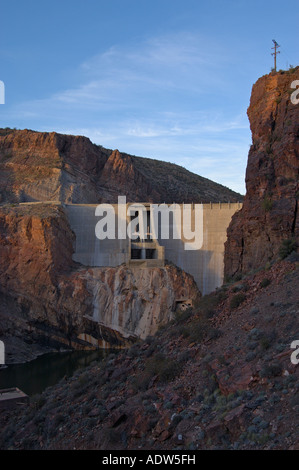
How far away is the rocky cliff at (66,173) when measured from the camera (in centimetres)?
5428

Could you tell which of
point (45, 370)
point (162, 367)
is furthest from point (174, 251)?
point (162, 367)

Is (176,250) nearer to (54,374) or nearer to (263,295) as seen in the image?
(54,374)

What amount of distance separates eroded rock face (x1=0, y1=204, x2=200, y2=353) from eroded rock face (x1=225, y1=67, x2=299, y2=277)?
1498 centimetres

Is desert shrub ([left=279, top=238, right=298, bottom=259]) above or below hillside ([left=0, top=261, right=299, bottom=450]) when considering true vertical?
above

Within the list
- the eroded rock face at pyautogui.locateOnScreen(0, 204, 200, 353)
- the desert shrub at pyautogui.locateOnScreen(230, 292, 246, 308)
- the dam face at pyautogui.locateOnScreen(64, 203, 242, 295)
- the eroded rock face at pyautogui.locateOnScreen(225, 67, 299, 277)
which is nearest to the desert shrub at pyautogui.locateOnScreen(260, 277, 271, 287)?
the desert shrub at pyautogui.locateOnScreen(230, 292, 246, 308)

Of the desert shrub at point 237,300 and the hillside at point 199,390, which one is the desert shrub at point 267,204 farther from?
the desert shrub at point 237,300

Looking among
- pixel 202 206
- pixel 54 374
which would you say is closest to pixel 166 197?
pixel 202 206

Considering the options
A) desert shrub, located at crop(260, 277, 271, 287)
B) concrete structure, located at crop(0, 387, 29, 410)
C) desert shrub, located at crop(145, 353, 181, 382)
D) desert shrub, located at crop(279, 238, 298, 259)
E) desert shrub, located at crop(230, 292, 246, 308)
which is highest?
desert shrub, located at crop(279, 238, 298, 259)

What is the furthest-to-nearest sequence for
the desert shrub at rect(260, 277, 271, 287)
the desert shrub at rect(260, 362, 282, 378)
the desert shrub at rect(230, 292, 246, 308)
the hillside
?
the desert shrub at rect(260, 277, 271, 287) → the desert shrub at rect(230, 292, 246, 308) → the desert shrub at rect(260, 362, 282, 378) → the hillside

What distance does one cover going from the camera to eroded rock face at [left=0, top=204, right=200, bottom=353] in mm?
37125

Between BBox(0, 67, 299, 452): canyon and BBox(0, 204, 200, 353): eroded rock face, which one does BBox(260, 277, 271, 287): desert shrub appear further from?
BBox(0, 204, 200, 353): eroded rock face

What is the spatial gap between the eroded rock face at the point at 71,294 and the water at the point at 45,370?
2068 millimetres

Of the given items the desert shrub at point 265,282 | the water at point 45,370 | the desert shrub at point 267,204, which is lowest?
the water at point 45,370

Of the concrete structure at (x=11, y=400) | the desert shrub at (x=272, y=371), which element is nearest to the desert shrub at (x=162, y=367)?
the desert shrub at (x=272, y=371)
